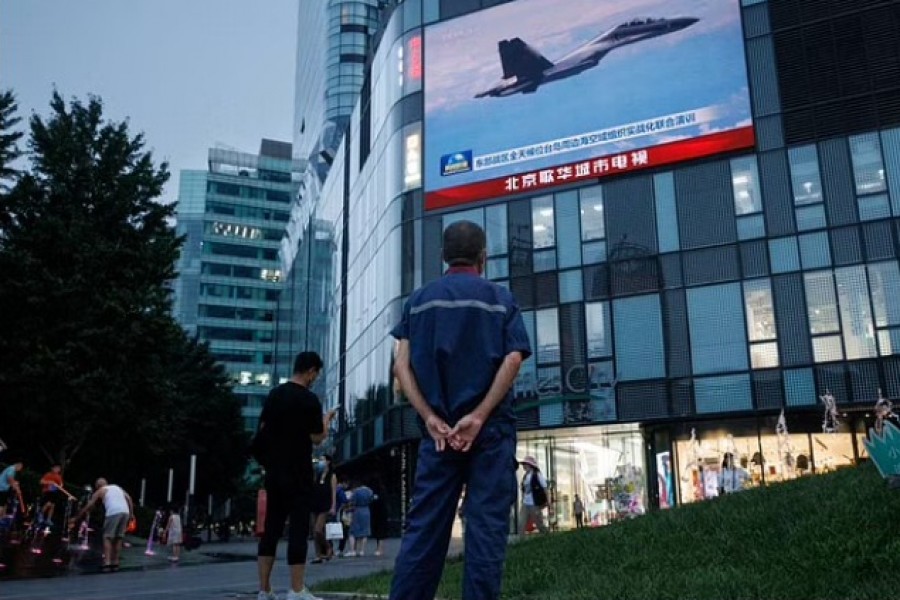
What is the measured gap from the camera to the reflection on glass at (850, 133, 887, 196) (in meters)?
27.7

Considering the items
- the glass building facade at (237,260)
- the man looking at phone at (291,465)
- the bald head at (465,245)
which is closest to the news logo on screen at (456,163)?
the man looking at phone at (291,465)

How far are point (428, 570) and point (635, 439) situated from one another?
28.3m

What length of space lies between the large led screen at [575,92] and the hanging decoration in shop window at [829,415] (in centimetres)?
939

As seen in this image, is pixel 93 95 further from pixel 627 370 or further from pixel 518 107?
pixel 627 370

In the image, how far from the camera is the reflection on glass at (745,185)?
2930cm

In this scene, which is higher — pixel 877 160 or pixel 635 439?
pixel 877 160

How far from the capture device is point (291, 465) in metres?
5.99

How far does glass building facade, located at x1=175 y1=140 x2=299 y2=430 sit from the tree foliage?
82130 millimetres

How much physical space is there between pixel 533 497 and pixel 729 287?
16.1 m

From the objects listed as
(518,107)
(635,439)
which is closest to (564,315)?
(635,439)

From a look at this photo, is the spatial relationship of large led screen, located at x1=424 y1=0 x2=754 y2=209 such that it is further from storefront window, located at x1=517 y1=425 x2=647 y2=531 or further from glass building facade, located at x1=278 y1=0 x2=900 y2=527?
storefront window, located at x1=517 y1=425 x2=647 y2=531

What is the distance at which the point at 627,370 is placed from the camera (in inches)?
1177

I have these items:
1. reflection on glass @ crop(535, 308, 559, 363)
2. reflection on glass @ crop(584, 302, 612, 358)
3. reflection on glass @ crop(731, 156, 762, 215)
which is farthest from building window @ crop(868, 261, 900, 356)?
reflection on glass @ crop(535, 308, 559, 363)

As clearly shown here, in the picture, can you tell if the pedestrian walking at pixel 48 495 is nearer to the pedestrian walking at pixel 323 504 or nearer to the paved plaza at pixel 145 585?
the paved plaza at pixel 145 585
